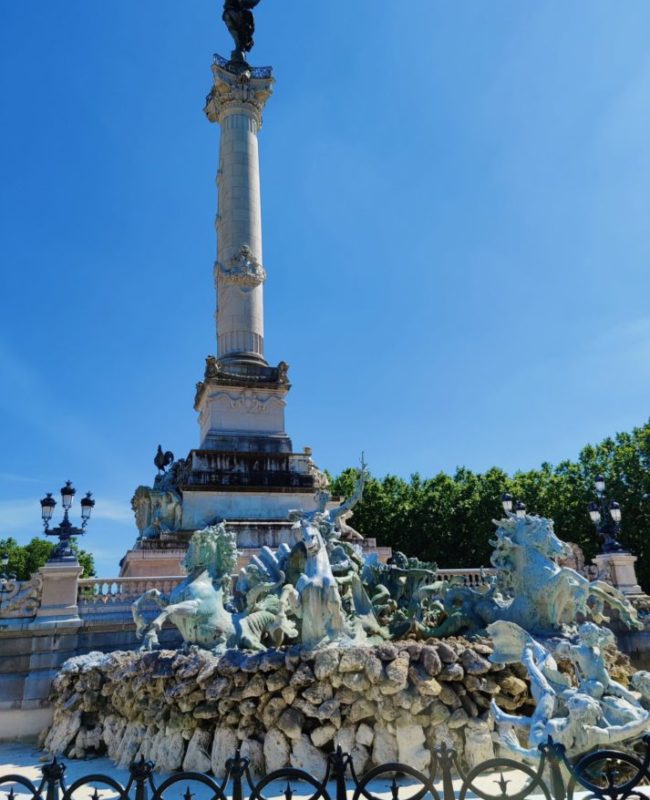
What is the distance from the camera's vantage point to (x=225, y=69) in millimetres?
26250

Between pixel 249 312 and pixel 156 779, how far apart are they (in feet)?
55.4

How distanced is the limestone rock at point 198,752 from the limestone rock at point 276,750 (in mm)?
1023

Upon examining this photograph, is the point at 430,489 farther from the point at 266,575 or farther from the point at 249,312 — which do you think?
the point at 266,575

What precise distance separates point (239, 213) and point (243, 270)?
7.91ft

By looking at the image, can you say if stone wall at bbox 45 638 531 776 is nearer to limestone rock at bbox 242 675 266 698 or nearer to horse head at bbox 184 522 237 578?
limestone rock at bbox 242 675 266 698

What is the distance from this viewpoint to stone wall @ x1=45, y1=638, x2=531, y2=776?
8.12 metres

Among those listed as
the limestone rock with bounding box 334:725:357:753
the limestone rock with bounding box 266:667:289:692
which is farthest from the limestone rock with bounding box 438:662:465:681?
the limestone rock with bounding box 266:667:289:692

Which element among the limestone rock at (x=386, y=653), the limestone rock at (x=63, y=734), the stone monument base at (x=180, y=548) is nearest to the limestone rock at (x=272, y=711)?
the limestone rock at (x=386, y=653)

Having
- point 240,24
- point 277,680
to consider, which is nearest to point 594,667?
point 277,680

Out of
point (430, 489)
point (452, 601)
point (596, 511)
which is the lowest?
point (452, 601)

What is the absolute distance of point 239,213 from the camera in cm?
2412

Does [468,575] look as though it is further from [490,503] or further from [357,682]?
[490,503]

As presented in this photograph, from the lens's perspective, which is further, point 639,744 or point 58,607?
point 58,607

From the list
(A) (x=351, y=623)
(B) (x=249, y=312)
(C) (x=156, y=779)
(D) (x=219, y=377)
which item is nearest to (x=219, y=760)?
(C) (x=156, y=779)
